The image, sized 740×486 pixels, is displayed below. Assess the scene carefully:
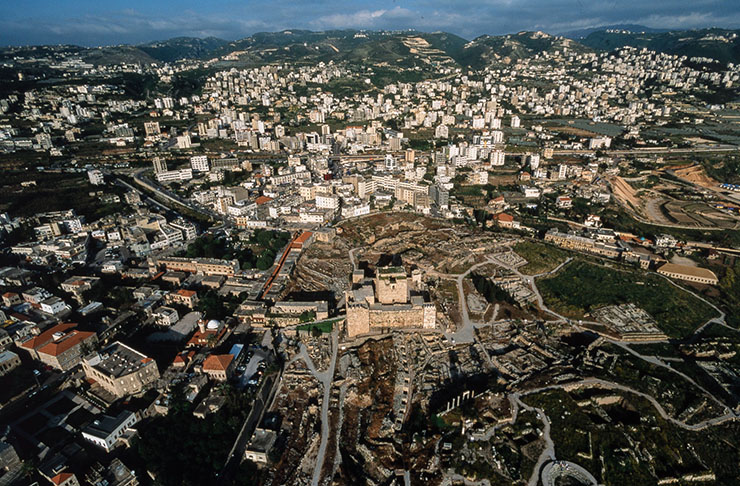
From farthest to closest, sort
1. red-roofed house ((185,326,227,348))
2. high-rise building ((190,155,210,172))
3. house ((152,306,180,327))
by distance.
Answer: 1. high-rise building ((190,155,210,172))
2. house ((152,306,180,327))
3. red-roofed house ((185,326,227,348))

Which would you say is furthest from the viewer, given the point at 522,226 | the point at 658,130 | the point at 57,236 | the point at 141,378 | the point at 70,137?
the point at 658,130

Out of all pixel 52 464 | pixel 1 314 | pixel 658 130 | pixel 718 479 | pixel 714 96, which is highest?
pixel 714 96

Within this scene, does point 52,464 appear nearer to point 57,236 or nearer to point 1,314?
point 1,314

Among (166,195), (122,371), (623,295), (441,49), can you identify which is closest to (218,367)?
(122,371)

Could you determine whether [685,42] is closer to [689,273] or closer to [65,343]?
[689,273]

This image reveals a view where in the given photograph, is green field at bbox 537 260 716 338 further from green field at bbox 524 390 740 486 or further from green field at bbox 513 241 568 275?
green field at bbox 524 390 740 486

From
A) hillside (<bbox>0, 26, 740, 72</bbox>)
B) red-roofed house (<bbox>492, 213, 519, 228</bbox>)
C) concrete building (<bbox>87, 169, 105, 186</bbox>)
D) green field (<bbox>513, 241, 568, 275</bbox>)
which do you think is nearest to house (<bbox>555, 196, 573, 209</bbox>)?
red-roofed house (<bbox>492, 213, 519, 228</bbox>)

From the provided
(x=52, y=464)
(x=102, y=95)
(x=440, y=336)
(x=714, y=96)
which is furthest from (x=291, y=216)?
(x=714, y=96)
